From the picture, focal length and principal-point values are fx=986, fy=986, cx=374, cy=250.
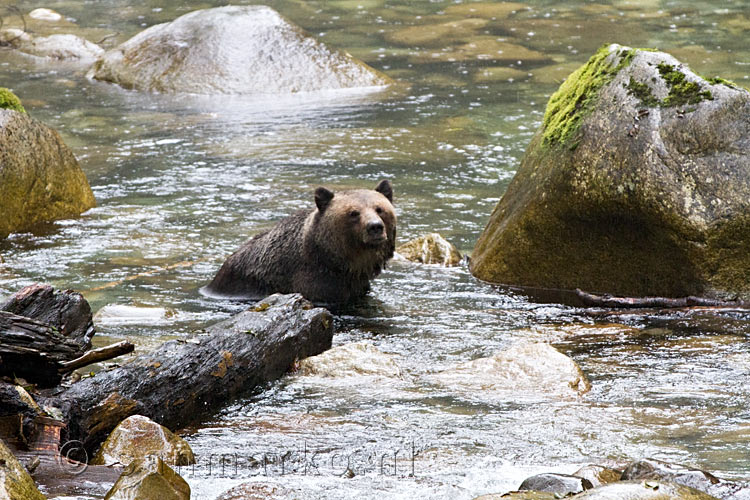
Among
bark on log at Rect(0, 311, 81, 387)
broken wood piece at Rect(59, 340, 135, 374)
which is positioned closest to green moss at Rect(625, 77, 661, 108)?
broken wood piece at Rect(59, 340, 135, 374)

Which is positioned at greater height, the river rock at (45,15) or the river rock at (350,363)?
the river rock at (45,15)

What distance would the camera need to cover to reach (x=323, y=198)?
849 cm

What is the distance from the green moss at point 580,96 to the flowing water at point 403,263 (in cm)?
147

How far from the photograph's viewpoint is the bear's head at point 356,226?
325 inches

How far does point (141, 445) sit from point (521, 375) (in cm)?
250

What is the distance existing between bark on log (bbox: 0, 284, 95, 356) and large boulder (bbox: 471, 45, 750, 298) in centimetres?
417

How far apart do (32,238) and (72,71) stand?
9854 millimetres

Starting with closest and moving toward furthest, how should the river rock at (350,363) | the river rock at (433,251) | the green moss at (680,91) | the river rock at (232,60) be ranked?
the river rock at (350,363)
the green moss at (680,91)
the river rock at (433,251)
the river rock at (232,60)

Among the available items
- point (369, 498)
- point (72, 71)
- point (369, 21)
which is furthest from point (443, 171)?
point (369, 21)

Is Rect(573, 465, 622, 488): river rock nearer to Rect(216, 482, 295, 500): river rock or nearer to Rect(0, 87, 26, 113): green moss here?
Rect(216, 482, 295, 500): river rock

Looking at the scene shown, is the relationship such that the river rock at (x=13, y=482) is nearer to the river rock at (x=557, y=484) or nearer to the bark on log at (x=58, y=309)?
the bark on log at (x=58, y=309)

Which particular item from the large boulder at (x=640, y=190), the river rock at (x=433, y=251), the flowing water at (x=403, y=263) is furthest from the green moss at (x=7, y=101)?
the large boulder at (x=640, y=190)

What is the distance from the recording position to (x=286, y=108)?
16359mm

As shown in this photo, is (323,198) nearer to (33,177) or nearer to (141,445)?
(141,445)
